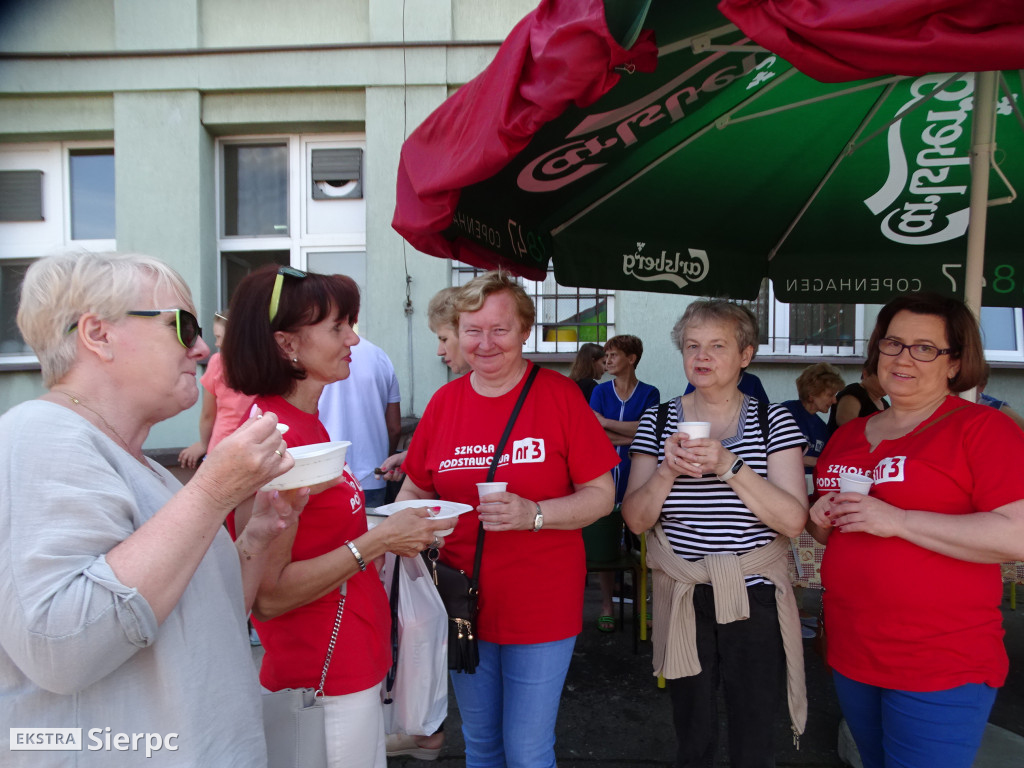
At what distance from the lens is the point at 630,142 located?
2.68 m

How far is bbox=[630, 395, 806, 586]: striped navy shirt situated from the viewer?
82.6 inches

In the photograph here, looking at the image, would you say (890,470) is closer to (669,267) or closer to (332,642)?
(332,642)

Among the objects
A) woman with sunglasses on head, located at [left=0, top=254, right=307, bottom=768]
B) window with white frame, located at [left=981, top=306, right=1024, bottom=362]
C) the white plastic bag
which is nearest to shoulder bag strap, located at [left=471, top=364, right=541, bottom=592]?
the white plastic bag

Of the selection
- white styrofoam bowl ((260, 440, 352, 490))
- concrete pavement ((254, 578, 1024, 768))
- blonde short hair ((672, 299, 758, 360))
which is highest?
blonde short hair ((672, 299, 758, 360))

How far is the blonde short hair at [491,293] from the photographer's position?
2146 mm

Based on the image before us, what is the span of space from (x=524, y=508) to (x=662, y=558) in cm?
62

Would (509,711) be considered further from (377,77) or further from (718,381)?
(377,77)

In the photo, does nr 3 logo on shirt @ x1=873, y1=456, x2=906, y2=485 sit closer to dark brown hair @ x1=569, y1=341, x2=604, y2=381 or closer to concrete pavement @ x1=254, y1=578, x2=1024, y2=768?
concrete pavement @ x1=254, y1=578, x2=1024, y2=768

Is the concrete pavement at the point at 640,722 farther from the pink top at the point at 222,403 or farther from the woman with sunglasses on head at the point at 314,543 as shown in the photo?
the pink top at the point at 222,403

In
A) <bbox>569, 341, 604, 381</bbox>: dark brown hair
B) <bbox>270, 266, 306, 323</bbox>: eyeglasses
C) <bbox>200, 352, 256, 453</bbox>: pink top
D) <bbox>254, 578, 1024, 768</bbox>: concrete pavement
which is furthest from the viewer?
<bbox>569, 341, 604, 381</bbox>: dark brown hair

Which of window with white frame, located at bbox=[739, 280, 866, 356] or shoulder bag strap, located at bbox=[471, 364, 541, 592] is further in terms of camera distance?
window with white frame, located at bbox=[739, 280, 866, 356]

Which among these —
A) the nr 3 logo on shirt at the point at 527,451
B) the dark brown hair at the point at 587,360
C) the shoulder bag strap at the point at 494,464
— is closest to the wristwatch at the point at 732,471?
the nr 3 logo on shirt at the point at 527,451

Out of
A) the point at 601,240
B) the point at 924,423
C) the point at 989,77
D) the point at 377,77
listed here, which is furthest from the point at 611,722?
the point at 377,77

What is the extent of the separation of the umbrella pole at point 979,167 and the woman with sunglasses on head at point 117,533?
272cm
